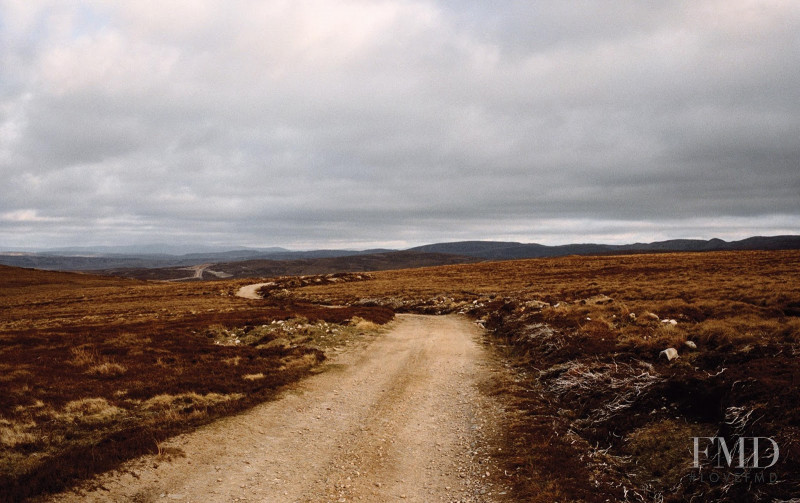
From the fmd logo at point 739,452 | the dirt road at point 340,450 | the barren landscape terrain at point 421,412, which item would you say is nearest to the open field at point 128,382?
the barren landscape terrain at point 421,412

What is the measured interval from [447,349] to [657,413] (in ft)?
40.3

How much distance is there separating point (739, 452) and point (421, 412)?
796 centimetres

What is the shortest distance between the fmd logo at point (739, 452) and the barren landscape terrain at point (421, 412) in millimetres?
180

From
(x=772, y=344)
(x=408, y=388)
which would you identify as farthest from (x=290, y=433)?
(x=772, y=344)

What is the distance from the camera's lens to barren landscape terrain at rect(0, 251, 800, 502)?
8391mm

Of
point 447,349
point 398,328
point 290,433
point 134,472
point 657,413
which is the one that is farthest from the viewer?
point 398,328

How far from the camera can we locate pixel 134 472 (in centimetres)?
887

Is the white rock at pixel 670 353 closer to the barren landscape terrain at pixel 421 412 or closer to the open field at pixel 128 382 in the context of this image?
the barren landscape terrain at pixel 421 412

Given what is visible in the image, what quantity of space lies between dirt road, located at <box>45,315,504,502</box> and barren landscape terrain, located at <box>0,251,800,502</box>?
0.06 metres

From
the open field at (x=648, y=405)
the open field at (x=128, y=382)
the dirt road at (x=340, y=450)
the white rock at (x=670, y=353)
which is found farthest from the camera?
the white rock at (x=670, y=353)

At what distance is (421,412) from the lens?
1284 cm

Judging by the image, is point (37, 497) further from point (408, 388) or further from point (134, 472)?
point (408, 388)

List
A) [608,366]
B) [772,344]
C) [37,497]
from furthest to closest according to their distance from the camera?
1. [608,366]
2. [772,344]
3. [37,497]

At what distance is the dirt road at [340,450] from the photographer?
8320mm
